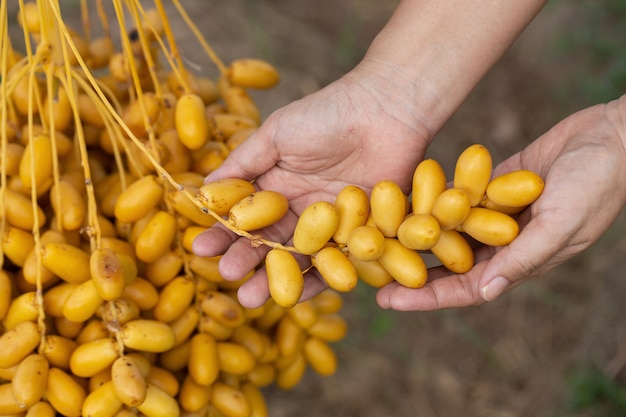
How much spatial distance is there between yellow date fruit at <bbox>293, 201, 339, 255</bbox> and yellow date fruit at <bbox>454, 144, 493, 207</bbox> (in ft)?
0.84

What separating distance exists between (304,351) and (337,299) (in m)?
0.16

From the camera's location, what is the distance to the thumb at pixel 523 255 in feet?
4.44

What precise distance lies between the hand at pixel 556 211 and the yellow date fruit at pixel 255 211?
0.28 m

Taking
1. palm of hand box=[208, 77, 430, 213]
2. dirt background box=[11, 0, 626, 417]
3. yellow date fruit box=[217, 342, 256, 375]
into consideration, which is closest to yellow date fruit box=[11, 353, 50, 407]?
yellow date fruit box=[217, 342, 256, 375]

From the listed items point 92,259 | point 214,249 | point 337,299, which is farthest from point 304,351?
point 92,259

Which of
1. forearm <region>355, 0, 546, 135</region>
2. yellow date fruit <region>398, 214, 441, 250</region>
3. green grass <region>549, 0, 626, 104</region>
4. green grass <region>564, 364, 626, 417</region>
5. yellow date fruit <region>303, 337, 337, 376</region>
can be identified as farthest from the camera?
green grass <region>549, 0, 626, 104</region>

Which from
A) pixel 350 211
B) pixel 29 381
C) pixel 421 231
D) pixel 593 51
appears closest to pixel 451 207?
pixel 421 231

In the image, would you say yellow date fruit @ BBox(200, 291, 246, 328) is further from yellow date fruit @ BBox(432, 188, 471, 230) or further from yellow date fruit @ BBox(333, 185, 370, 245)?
yellow date fruit @ BBox(432, 188, 471, 230)

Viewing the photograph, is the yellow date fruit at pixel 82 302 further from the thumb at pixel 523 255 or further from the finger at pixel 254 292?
the thumb at pixel 523 255

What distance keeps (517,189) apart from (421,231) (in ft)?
0.72

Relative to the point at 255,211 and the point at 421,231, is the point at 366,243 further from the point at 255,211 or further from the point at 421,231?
the point at 255,211

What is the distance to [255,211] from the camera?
55.8 inches

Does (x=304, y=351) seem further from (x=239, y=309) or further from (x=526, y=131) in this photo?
(x=526, y=131)

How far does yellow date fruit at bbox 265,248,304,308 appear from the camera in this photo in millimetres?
1362
